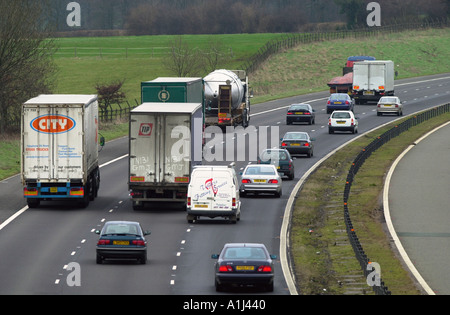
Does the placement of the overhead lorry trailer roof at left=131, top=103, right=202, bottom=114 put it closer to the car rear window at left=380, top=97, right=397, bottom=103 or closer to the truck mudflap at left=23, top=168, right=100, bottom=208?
the truck mudflap at left=23, top=168, right=100, bottom=208

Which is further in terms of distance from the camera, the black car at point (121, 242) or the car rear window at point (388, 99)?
the car rear window at point (388, 99)

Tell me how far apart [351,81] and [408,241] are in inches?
2563

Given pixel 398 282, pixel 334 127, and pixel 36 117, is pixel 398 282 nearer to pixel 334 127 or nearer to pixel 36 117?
pixel 36 117

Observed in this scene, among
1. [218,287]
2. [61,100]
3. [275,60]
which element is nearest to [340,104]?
[275,60]

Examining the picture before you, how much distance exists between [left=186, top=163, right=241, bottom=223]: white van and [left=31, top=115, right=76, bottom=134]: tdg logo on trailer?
617cm

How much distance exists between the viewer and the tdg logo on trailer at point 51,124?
4241cm

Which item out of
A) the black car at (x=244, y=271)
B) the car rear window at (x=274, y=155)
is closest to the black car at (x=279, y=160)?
the car rear window at (x=274, y=155)

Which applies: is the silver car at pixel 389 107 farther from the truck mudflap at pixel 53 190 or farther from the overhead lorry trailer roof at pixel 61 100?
the truck mudflap at pixel 53 190

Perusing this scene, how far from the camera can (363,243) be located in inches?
1481

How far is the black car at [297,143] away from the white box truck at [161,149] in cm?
1861

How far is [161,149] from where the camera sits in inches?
1657

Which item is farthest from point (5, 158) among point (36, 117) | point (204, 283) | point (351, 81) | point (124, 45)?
point (124, 45)

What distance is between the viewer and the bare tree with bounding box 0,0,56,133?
6419cm

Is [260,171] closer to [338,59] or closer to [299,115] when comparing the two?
[299,115]
